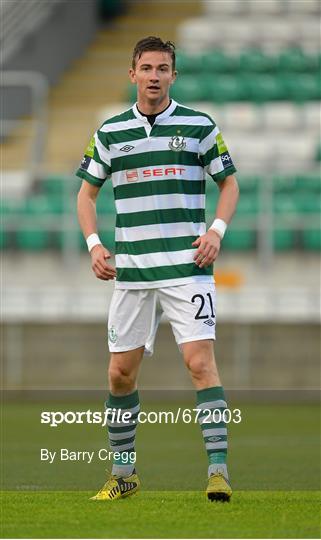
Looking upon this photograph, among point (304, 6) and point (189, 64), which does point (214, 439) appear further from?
point (304, 6)

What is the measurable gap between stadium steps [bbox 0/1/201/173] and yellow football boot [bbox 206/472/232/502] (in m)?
14.3

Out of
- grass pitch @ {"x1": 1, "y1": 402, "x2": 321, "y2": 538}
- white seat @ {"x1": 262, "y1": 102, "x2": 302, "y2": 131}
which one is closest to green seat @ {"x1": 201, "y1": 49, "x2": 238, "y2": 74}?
white seat @ {"x1": 262, "y1": 102, "x2": 302, "y2": 131}

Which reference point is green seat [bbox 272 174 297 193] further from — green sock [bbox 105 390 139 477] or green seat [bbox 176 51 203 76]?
green sock [bbox 105 390 139 477]

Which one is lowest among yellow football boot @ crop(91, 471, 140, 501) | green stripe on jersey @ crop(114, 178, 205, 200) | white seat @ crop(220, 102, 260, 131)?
yellow football boot @ crop(91, 471, 140, 501)

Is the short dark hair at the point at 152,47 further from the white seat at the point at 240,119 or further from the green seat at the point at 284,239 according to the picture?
the white seat at the point at 240,119

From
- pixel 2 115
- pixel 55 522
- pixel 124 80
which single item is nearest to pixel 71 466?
pixel 55 522

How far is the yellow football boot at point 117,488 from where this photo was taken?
7.62m

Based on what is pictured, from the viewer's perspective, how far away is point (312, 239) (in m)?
19.3

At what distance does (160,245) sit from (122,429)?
3.07ft

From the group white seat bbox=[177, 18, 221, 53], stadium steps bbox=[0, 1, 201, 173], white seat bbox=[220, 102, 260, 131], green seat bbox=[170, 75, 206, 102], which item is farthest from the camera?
white seat bbox=[177, 18, 221, 53]

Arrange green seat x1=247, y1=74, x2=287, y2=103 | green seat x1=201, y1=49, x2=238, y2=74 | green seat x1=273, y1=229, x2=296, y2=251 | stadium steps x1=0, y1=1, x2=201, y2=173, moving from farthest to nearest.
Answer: green seat x1=201, y1=49, x2=238, y2=74
green seat x1=247, y1=74, x2=287, y2=103
stadium steps x1=0, y1=1, x2=201, y2=173
green seat x1=273, y1=229, x2=296, y2=251

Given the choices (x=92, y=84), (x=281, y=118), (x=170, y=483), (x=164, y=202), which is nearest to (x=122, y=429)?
(x=164, y=202)

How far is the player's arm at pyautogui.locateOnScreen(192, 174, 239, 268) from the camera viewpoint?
24.0 feet

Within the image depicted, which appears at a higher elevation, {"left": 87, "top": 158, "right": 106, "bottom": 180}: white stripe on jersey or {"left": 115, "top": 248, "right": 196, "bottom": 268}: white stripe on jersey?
{"left": 87, "top": 158, "right": 106, "bottom": 180}: white stripe on jersey
